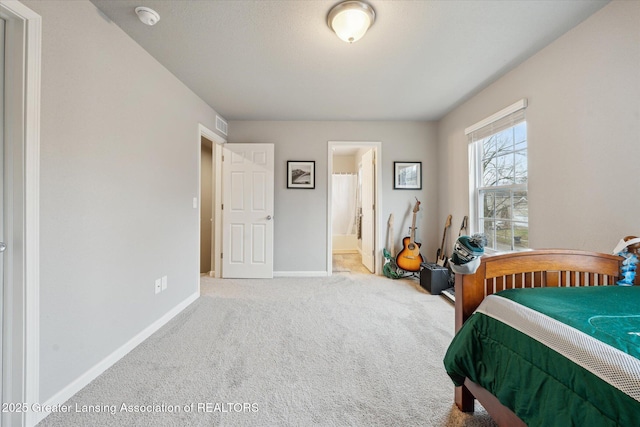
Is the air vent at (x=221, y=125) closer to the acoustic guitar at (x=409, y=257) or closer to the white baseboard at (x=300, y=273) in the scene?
the white baseboard at (x=300, y=273)

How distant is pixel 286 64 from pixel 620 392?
8.65 ft

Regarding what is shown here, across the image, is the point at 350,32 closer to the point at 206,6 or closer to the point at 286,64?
the point at 286,64

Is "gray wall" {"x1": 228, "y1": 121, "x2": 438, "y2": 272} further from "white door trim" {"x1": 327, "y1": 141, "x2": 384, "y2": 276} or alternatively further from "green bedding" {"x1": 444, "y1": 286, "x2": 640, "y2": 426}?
"green bedding" {"x1": 444, "y1": 286, "x2": 640, "y2": 426}

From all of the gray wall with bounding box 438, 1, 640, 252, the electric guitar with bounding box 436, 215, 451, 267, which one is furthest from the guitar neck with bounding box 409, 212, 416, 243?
the gray wall with bounding box 438, 1, 640, 252

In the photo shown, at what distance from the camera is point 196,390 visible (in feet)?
4.72

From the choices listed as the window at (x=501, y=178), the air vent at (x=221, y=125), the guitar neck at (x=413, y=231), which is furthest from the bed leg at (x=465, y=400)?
the air vent at (x=221, y=125)

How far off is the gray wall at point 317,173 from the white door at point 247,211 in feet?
0.65

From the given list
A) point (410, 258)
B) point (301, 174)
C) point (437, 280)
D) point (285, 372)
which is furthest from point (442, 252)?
point (285, 372)

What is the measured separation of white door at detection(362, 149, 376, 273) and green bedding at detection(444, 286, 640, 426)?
285cm

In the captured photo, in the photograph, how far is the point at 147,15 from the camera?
1641 millimetres

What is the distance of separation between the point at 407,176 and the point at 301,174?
1634mm

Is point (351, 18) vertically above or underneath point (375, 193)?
above

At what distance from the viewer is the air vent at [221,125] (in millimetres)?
3449

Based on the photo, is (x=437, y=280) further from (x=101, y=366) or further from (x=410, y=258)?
(x=101, y=366)
